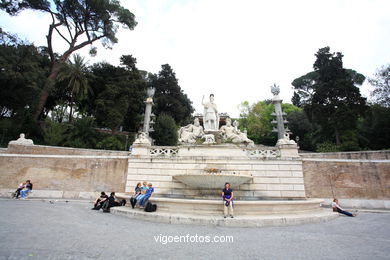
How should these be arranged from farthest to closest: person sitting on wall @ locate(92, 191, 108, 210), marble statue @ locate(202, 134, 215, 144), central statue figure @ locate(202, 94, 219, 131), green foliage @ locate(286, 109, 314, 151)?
green foliage @ locate(286, 109, 314, 151)
central statue figure @ locate(202, 94, 219, 131)
marble statue @ locate(202, 134, 215, 144)
person sitting on wall @ locate(92, 191, 108, 210)

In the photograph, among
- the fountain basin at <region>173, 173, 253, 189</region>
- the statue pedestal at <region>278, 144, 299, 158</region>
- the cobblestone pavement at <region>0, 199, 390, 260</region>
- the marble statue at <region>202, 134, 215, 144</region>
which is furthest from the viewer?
the marble statue at <region>202, 134, 215, 144</region>

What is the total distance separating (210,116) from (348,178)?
9.57m

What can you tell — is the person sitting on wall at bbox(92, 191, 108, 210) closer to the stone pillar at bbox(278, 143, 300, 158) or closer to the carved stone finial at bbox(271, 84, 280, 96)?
the stone pillar at bbox(278, 143, 300, 158)

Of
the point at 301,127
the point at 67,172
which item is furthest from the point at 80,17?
the point at 301,127

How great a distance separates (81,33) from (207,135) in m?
27.3

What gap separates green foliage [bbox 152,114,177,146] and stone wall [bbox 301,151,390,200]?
20.3 metres

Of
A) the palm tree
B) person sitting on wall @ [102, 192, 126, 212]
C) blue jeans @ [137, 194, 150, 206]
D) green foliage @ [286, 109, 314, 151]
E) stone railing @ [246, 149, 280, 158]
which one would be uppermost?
the palm tree

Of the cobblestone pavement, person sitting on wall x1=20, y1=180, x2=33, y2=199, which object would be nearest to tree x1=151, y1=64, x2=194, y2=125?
person sitting on wall x1=20, y1=180, x2=33, y2=199

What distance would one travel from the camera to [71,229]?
515cm

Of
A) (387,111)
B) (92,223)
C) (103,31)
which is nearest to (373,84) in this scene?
(387,111)

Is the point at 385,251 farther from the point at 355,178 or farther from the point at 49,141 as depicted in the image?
the point at 49,141

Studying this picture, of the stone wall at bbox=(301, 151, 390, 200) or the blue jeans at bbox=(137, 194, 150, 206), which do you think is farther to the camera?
the stone wall at bbox=(301, 151, 390, 200)

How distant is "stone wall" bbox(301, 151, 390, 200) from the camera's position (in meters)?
12.0

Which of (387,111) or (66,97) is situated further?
(66,97)
